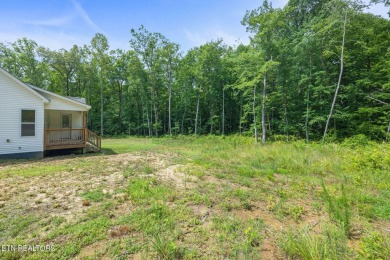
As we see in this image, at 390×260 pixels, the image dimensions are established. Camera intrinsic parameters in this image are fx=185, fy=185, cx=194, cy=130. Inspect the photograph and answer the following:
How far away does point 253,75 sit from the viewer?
58.1 ft

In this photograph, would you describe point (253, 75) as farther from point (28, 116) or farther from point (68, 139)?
point (28, 116)

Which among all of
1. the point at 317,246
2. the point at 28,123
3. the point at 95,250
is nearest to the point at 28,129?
the point at 28,123

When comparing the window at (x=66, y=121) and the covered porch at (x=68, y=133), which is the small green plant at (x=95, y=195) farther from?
the window at (x=66, y=121)

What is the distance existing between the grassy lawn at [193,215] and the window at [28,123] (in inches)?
148

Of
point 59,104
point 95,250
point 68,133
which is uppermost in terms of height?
point 59,104

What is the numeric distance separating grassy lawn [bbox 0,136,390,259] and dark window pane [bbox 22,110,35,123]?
13.4 ft

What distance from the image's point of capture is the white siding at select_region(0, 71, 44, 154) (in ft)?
29.0

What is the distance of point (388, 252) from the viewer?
2.39 metres

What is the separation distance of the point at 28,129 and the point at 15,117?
0.76 meters

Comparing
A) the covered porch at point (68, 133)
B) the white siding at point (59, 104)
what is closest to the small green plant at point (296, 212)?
the covered porch at point (68, 133)

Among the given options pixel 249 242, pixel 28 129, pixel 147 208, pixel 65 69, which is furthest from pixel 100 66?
pixel 249 242

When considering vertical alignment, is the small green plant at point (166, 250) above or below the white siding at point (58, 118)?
below

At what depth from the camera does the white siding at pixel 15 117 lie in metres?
8.84

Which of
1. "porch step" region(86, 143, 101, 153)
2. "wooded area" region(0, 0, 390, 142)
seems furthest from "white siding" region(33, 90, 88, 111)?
"wooded area" region(0, 0, 390, 142)
